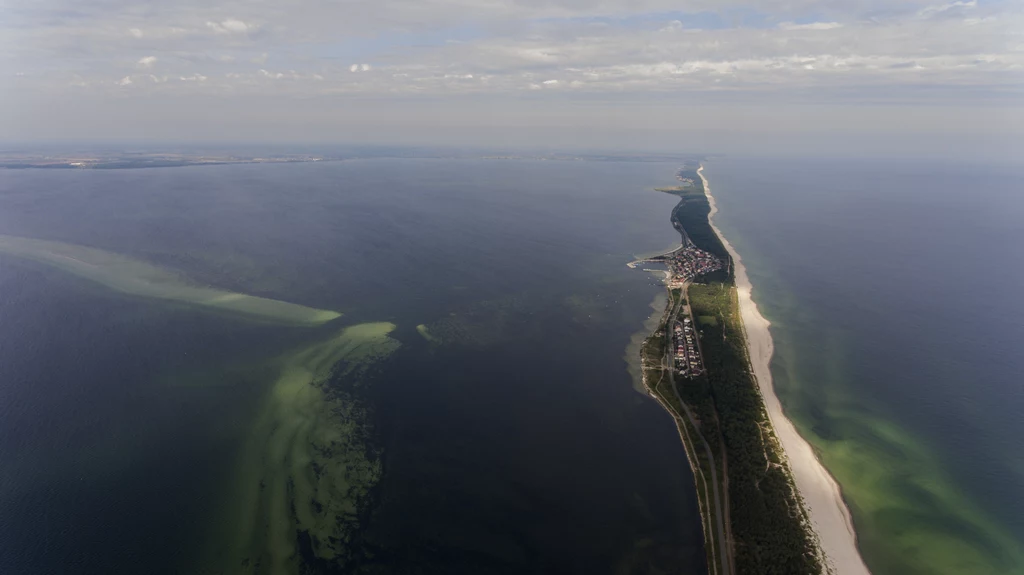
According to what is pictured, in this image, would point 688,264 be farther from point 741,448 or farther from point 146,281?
point 146,281

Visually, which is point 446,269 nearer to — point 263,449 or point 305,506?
point 263,449

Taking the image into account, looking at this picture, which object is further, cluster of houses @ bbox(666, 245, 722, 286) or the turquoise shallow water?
cluster of houses @ bbox(666, 245, 722, 286)

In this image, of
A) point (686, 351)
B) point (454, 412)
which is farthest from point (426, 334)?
point (686, 351)

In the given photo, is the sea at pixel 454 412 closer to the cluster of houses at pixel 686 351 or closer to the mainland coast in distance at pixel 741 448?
the mainland coast in distance at pixel 741 448

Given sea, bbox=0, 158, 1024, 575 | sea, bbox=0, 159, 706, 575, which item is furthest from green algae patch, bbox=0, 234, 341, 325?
sea, bbox=0, 158, 1024, 575

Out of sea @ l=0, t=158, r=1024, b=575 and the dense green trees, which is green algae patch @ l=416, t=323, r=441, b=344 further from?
the dense green trees
